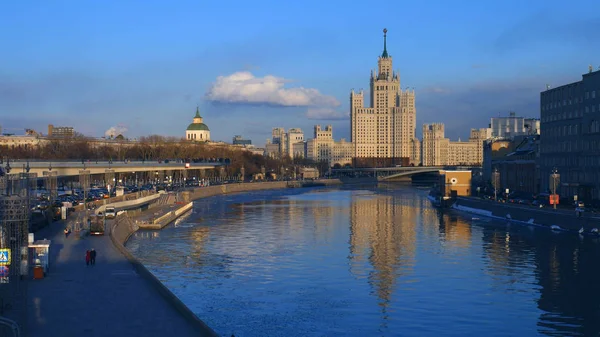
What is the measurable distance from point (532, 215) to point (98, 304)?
3643cm

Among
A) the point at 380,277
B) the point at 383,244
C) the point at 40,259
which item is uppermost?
the point at 40,259

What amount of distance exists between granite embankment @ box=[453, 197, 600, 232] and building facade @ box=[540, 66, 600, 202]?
4.76m

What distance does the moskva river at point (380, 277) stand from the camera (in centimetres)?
2166

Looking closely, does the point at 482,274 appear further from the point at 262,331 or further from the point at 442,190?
the point at 442,190

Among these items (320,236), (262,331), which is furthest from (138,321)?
(320,236)

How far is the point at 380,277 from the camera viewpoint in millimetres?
28859

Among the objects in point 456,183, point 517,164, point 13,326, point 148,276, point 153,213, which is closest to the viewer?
point 13,326

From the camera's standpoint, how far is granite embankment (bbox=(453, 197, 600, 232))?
1683 inches

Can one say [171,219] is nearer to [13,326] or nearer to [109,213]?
[109,213]

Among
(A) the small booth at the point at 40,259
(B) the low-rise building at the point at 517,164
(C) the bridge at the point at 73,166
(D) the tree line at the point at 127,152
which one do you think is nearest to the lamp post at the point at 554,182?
(B) the low-rise building at the point at 517,164

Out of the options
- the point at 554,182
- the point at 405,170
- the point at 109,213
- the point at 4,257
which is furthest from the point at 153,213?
the point at 405,170

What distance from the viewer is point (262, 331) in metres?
20.5

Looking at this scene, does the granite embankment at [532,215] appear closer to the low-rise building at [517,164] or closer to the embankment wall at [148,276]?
the low-rise building at [517,164]

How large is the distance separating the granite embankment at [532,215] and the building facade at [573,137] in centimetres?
476
